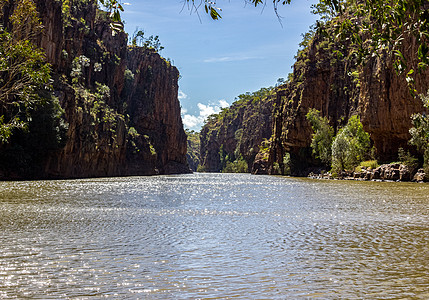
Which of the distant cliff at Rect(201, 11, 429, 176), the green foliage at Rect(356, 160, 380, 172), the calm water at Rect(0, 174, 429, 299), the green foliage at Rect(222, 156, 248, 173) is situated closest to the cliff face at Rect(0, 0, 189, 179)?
the green foliage at Rect(222, 156, 248, 173)

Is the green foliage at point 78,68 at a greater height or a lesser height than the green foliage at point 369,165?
greater

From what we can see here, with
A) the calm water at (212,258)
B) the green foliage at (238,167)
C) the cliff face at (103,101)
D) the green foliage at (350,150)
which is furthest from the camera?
the green foliage at (238,167)

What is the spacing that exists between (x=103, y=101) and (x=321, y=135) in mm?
50570

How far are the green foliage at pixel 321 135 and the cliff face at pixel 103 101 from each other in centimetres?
4625

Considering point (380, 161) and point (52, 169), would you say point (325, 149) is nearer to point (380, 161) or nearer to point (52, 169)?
point (380, 161)

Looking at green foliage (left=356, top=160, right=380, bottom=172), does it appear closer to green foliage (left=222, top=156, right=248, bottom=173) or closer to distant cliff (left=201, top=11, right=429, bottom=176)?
distant cliff (left=201, top=11, right=429, bottom=176)

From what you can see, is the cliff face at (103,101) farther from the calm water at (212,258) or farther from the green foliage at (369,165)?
the green foliage at (369,165)

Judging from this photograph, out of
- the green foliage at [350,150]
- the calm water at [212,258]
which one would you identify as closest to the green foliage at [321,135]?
the green foliage at [350,150]

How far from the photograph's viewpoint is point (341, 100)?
92188 millimetres

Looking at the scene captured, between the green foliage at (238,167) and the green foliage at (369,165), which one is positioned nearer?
the green foliage at (369,165)

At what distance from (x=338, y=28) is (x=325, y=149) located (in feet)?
257

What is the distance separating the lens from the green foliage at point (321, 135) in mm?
84463

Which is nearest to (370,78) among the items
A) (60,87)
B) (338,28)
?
(60,87)

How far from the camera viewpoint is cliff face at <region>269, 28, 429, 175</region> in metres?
61.6
